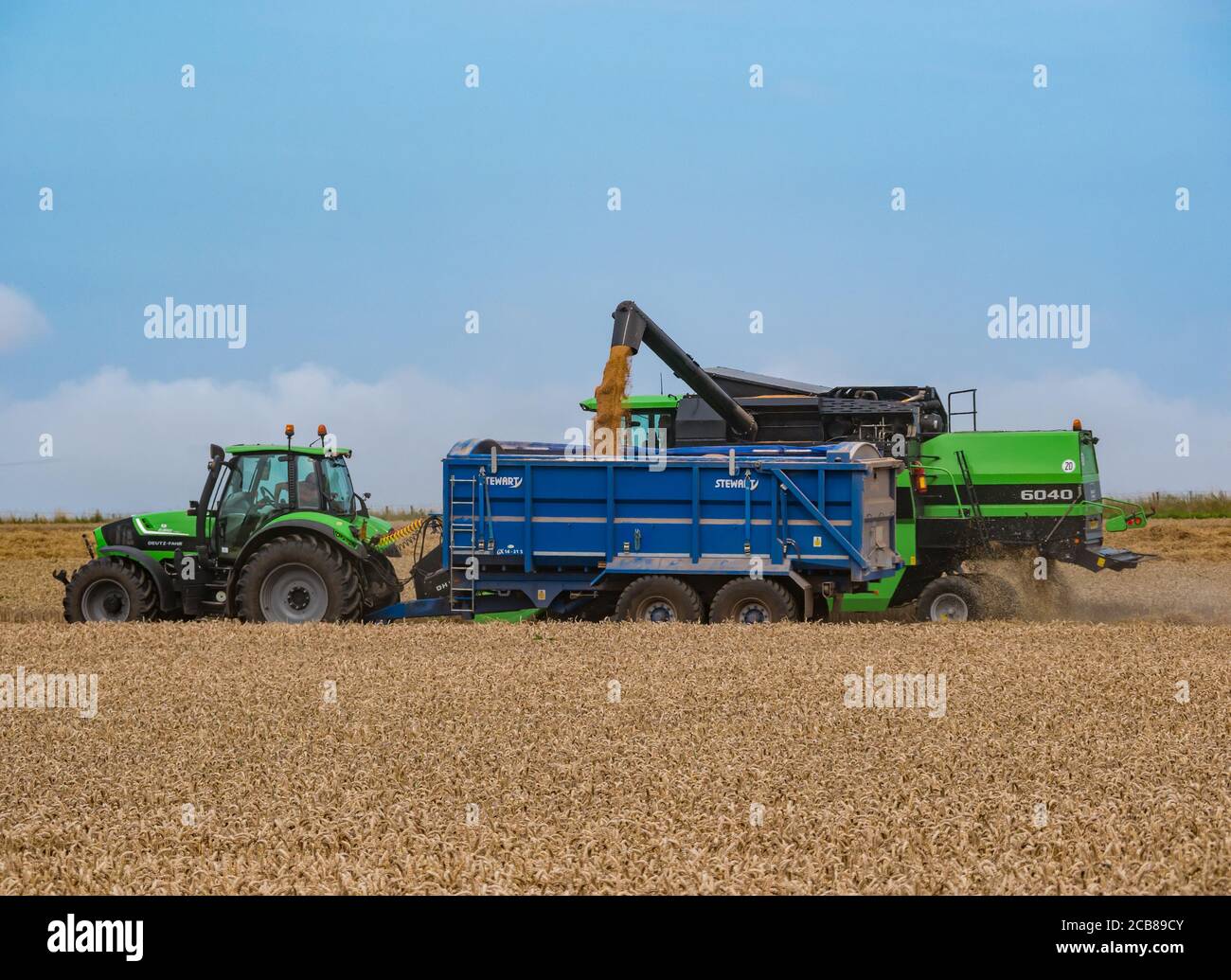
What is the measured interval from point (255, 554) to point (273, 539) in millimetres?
253

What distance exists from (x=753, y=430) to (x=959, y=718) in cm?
783

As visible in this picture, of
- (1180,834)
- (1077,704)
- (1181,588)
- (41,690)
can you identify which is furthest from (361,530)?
(1181,588)

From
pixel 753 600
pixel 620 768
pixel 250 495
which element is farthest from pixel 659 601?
pixel 620 768

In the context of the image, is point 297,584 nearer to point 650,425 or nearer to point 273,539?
point 273,539

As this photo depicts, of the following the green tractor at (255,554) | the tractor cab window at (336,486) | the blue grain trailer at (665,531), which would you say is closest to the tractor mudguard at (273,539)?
the green tractor at (255,554)

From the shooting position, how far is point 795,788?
731 centimetres

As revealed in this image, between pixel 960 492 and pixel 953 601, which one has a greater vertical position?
pixel 960 492

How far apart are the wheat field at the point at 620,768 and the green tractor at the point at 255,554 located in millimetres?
1439

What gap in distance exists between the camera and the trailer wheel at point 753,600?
47.1 feet

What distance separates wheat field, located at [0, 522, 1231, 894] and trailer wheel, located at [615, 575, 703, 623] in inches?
42.8

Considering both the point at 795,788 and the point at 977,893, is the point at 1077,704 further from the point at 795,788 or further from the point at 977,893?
the point at 977,893

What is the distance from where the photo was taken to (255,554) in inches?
579

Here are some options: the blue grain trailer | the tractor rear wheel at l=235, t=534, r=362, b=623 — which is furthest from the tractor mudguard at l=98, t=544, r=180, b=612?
the blue grain trailer

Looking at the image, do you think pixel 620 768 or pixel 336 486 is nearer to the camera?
pixel 620 768
